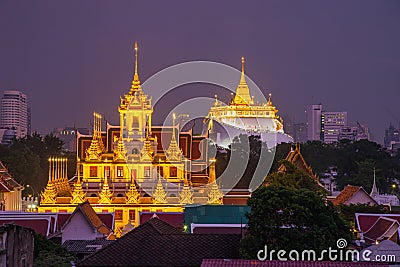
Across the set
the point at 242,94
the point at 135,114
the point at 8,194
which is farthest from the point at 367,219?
the point at 242,94

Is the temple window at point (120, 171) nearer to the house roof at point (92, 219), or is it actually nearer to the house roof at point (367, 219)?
the house roof at point (92, 219)

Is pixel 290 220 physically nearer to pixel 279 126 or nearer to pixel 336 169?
pixel 336 169

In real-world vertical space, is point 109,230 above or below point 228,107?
below

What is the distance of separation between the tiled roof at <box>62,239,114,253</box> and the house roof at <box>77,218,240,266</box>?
735cm

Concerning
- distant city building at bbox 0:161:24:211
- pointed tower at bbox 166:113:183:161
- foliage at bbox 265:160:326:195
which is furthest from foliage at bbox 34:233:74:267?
pointed tower at bbox 166:113:183:161

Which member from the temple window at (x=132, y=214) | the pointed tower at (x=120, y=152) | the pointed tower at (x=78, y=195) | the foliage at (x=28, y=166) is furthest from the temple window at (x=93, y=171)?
the foliage at (x=28, y=166)

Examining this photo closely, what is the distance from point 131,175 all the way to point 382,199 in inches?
600

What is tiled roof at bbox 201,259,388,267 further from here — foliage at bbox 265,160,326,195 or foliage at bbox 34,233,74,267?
foliage at bbox 265,160,326,195

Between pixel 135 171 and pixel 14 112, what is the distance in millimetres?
129269

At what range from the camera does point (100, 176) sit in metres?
66.7

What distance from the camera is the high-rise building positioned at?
190625mm

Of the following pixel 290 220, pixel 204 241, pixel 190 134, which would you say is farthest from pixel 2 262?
pixel 190 134

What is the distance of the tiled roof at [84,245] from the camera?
36.0 metres

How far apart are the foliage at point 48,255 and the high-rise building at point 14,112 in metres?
156
